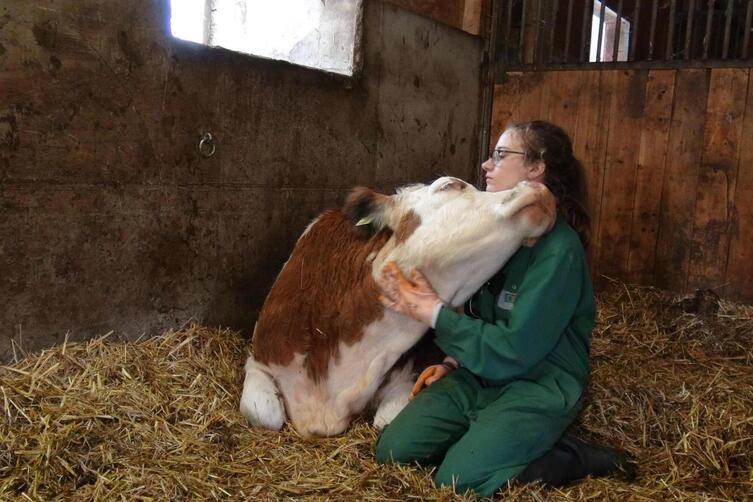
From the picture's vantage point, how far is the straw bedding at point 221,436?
225 centimetres

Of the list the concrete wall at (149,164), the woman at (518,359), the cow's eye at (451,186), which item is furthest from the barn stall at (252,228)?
the cow's eye at (451,186)

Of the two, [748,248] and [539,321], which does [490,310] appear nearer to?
[539,321]

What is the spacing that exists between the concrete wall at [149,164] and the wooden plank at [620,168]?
1.73m

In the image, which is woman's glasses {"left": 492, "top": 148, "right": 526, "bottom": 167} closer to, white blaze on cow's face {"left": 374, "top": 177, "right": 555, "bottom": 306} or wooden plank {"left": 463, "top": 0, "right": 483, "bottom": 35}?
white blaze on cow's face {"left": 374, "top": 177, "right": 555, "bottom": 306}

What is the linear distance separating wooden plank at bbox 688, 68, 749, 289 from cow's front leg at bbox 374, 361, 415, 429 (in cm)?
260

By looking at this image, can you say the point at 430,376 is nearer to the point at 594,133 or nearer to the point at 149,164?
the point at 149,164

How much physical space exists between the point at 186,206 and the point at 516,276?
156cm

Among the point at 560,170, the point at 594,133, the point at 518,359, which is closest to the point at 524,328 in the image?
the point at 518,359

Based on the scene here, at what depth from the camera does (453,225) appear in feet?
8.99

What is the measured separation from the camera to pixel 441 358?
3.20m

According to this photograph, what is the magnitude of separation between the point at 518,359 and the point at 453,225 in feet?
1.96

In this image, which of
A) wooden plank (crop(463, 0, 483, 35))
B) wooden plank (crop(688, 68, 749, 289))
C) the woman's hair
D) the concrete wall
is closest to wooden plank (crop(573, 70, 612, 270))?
wooden plank (crop(688, 68, 749, 289))

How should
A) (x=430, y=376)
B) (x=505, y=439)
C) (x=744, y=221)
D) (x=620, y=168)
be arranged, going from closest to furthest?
(x=505, y=439) < (x=430, y=376) < (x=744, y=221) < (x=620, y=168)

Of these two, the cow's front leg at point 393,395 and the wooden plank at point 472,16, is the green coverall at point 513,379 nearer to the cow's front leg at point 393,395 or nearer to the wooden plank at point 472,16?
the cow's front leg at point 393,395
